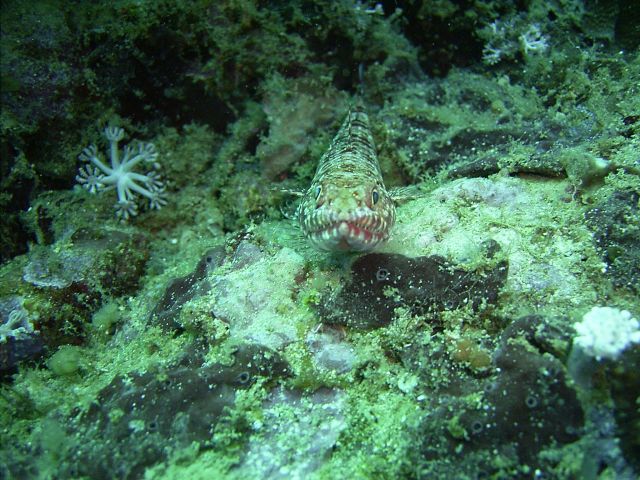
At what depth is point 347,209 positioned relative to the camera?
3541 mm

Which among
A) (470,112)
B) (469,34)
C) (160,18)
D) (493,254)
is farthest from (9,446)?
(469,34)

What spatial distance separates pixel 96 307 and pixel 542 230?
17.4 feet

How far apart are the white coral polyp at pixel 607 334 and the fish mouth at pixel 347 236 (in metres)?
1.75

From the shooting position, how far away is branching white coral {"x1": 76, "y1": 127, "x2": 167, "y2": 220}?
5.61 meters

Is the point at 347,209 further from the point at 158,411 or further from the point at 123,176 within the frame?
the point at 123,176

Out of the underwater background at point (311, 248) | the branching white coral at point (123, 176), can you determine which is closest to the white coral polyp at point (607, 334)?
the underwater background at point (311, 248)

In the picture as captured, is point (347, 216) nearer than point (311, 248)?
Yes

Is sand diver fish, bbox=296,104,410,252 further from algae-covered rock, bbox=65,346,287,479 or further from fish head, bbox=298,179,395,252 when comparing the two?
algae-covered rock, bbox=65,346,287,479

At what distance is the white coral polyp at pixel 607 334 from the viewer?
259cm

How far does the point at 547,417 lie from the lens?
271cm

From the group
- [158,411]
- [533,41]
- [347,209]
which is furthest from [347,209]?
[533,41]

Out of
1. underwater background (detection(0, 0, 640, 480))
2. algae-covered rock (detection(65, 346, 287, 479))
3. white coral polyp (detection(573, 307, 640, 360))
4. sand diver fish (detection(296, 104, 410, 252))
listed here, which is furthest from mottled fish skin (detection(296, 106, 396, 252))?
white coral polyp (detection(573, 307, 640, 360))

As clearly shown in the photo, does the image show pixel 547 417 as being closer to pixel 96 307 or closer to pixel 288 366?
pixel 288 366

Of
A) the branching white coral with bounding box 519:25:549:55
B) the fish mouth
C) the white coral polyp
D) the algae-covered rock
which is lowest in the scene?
the white coral polyp
